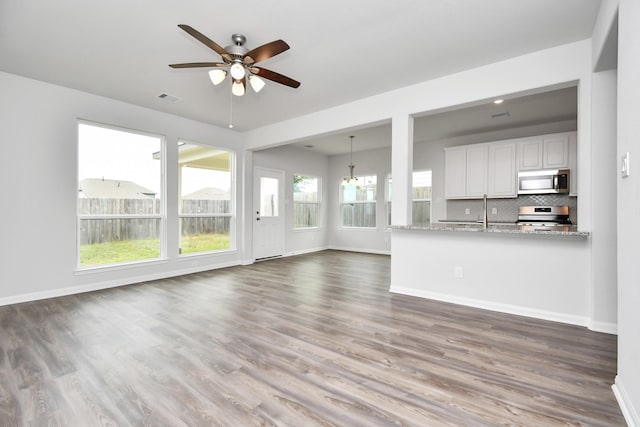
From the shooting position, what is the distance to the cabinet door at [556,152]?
17.1ft

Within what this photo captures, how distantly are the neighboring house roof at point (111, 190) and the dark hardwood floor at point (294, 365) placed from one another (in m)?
1.58

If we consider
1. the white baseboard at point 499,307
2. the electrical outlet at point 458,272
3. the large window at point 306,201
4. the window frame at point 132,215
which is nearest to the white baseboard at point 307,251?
the large window at point 306,201

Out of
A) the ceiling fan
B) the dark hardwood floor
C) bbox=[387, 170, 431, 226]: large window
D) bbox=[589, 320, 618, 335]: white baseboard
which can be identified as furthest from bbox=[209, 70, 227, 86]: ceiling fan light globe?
bbox=[387, 170, 431, 226]: large window

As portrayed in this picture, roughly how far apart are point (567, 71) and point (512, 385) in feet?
9.91

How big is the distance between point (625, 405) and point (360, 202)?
22.5 ft

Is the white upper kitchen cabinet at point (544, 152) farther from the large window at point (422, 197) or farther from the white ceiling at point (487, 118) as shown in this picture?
the large window at point (422, 197)

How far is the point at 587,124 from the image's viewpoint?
2914mm

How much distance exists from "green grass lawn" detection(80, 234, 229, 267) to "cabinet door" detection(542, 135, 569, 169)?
635 centimetres

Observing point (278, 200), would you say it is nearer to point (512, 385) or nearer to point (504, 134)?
point (504, 134)

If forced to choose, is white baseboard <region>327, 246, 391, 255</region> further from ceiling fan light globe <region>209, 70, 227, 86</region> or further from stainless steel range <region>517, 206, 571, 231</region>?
ceiling fan light globe <region>209, 70, 227, 86</region>

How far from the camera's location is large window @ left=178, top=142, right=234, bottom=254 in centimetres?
554

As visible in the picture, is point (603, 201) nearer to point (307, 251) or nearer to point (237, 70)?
point (237, 70)

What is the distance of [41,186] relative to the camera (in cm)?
392

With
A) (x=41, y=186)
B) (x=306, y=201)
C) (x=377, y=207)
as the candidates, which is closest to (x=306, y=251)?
(x=306, y=201)
